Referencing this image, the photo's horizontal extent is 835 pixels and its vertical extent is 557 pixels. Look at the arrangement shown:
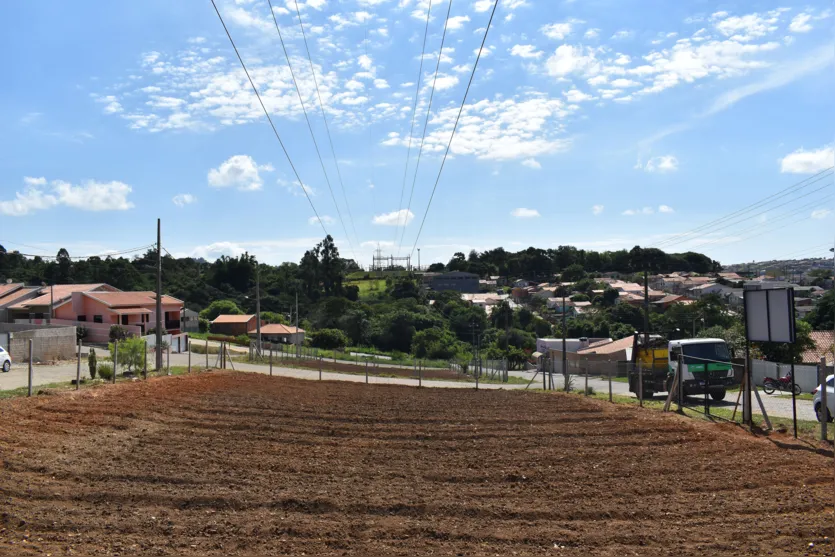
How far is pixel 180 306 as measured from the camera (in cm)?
7006

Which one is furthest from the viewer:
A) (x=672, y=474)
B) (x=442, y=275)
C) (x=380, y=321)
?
(x=442, y=275)

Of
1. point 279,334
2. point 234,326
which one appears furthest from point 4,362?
point 234,326

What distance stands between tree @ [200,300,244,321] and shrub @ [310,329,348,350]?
2176 cm

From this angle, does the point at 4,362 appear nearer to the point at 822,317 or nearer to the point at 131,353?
the point at 131,353

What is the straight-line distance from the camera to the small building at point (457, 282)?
514 feet

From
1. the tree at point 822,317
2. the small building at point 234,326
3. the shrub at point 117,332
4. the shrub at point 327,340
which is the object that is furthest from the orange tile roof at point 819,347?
the small building at point 234,326

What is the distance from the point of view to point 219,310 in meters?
100

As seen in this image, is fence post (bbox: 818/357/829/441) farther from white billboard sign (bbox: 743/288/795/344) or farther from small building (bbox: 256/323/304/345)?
small building (bbox: 256/323/304/345)

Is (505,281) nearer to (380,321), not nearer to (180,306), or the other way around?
(380,321)

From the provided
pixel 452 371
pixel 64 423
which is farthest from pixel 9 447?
pixel 452 371

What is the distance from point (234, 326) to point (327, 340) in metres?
14.7

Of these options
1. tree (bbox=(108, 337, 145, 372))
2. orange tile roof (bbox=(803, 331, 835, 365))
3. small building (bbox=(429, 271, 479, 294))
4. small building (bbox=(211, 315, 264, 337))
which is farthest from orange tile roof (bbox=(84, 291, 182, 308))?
small building (bbox=(429, 271, 479, 294))

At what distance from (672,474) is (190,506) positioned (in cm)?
665

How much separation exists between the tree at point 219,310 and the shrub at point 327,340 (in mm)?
21757
